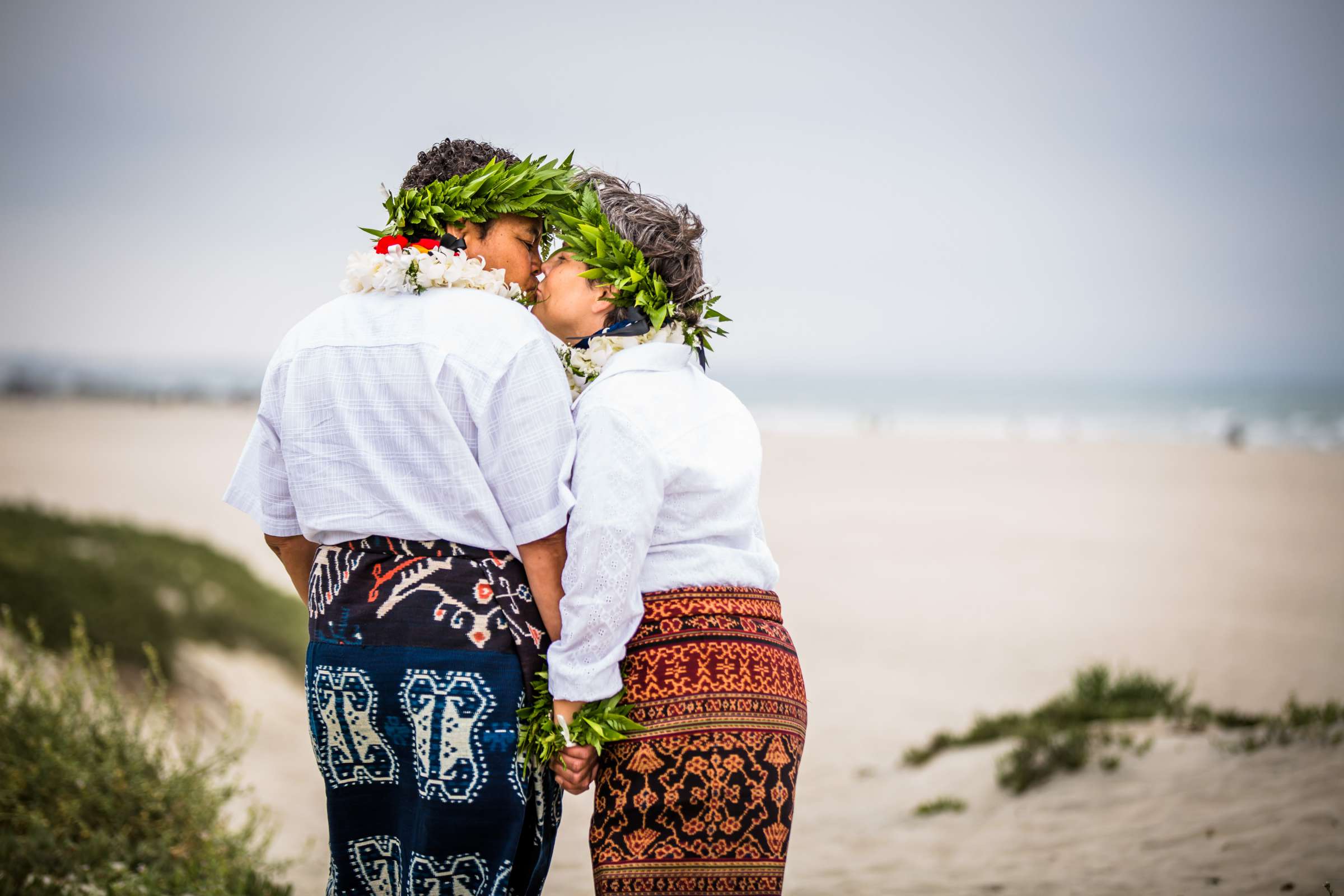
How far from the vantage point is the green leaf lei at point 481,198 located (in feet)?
7.99

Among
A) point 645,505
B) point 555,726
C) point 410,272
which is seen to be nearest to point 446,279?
point 410,272

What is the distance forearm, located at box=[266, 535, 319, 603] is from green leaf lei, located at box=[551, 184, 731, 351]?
93cm

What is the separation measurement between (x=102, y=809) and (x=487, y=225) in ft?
10.1

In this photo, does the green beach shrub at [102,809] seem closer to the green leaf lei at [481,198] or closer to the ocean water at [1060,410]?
the green leaf lei at [481,198]

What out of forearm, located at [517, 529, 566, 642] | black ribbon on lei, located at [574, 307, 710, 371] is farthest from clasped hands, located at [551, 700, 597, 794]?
black ribbon on lei, located at [574, 307, 710, 371]

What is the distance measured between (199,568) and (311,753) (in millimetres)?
2323

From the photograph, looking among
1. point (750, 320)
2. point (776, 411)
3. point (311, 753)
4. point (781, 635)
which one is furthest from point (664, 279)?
point (750, 320)

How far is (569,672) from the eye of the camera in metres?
2.19

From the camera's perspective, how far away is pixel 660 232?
2492 millimetres

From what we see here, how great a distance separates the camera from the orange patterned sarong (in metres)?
2.28

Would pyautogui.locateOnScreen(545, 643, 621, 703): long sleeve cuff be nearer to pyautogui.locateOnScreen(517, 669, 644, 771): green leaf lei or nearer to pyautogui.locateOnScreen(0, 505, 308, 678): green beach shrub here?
pyautogui.locateOnScreen(517, 669, 644, 771): green leaf lei

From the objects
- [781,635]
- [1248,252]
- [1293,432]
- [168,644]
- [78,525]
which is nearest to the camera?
[781,635]

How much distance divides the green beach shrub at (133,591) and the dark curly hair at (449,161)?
4.13m

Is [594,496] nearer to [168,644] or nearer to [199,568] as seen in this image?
[168,644]
